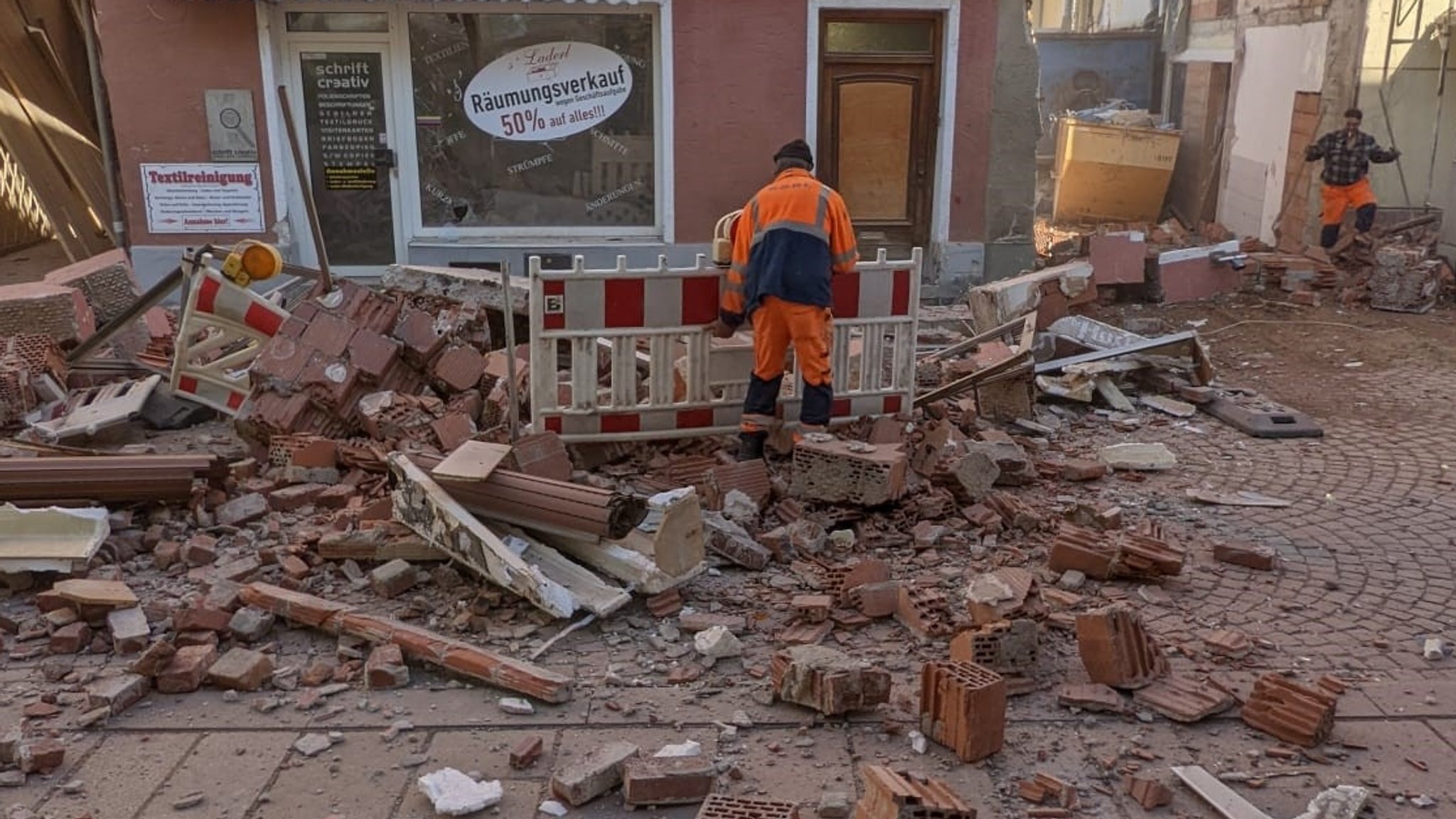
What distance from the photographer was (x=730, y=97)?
452 inches

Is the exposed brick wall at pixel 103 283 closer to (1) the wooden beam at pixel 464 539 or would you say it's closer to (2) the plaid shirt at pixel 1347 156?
(1) the wooden beam at pixel 464 539

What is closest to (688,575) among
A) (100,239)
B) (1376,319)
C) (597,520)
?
(597,520)

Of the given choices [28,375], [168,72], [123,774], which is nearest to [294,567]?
[123,774]

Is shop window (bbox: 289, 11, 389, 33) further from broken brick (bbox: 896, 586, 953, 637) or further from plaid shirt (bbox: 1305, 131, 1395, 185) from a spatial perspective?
plaid shirt (bbox: 1305, 131, 1395, 185)

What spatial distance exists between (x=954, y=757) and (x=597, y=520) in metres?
1.82

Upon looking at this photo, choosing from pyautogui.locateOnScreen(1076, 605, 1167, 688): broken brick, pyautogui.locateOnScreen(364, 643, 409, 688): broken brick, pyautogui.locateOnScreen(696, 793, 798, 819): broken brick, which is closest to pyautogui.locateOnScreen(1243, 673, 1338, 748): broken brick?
pyautogui.locateOnScreen(1076, 605, 1167, 688): broken brick

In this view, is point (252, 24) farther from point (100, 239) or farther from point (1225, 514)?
point (1225, 514)

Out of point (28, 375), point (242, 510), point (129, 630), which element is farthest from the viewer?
point (28, 375)

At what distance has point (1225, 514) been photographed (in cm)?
646

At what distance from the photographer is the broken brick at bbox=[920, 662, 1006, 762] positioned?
403 cm

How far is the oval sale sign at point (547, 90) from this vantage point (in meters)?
11.5

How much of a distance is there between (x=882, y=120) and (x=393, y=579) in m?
8.18

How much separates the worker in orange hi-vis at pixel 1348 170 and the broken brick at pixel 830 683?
37.7ft

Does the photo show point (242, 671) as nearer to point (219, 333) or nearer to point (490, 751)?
A: point (490, 751)
